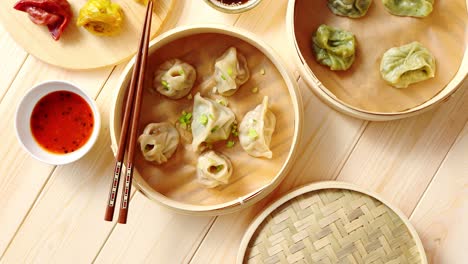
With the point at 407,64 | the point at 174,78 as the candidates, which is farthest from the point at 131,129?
the point at 407,64

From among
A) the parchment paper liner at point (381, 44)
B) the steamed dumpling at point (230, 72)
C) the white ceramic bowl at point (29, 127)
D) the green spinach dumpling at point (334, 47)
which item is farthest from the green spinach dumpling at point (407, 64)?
the white ceramic bowl at point (29, 127)

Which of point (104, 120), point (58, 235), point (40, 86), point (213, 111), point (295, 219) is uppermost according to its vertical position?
point (40, 86)

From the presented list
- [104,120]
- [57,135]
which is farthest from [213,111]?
[57,135]

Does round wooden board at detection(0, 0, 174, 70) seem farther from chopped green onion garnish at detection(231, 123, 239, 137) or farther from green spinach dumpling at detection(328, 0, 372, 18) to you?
green spinach dumpling at detection(328, 0, 372, 18)

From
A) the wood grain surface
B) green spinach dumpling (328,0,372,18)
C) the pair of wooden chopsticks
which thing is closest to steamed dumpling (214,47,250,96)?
the wood grain surface

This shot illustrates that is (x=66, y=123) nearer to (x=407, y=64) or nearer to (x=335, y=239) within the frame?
(x=335, y=239)

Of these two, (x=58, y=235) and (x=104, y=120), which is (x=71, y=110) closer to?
(x=104, y=120)
